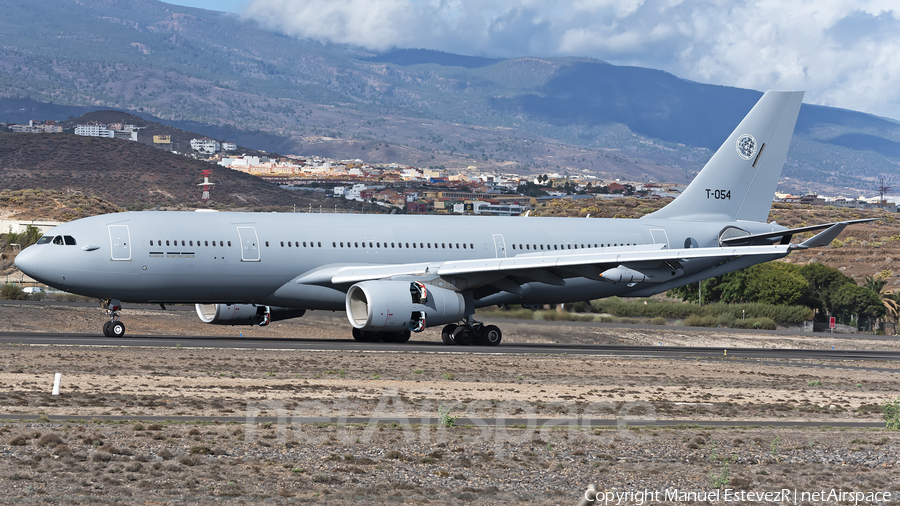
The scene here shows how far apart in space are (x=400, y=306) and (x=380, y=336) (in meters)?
4.75

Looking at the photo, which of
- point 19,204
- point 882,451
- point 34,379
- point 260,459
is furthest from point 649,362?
point 19,204

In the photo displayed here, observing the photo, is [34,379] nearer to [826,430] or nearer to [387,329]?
[387,329]

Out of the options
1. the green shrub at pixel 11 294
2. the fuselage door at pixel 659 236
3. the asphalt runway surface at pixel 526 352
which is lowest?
the asphalt runway surface at pixel 526 352

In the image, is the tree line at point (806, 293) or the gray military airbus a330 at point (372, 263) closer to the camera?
the gray military airbus a330 at point (372, 263)

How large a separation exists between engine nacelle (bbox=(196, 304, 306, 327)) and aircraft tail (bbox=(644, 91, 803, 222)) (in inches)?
696

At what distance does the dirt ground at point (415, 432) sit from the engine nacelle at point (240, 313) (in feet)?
22.5

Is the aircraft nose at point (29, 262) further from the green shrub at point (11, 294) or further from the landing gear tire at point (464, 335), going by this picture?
the green shrub at point (11, 294)

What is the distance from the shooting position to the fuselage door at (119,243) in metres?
34.9

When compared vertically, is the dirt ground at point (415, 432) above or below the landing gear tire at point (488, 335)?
below

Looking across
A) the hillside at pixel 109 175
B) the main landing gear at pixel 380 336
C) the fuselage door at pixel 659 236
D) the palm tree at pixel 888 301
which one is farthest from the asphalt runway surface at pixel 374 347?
the hillside at pixel 109 175

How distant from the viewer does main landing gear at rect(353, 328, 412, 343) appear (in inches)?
1538

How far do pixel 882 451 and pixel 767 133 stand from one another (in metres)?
31.9

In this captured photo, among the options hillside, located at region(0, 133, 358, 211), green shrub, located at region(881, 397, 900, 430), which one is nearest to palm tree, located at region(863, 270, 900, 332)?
green shrub, located at region(881, 397, 900, 430)

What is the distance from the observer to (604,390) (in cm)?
2544
